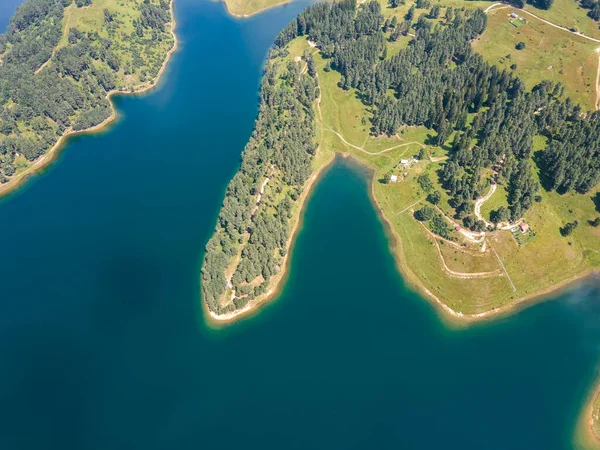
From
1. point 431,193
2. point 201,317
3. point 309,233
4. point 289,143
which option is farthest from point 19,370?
point 431,193

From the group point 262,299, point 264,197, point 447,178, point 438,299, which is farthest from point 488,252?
point 264,197

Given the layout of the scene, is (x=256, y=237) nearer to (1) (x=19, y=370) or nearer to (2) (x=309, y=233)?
(2) (x=309, y=233)

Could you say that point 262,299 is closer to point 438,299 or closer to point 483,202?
point 438,299

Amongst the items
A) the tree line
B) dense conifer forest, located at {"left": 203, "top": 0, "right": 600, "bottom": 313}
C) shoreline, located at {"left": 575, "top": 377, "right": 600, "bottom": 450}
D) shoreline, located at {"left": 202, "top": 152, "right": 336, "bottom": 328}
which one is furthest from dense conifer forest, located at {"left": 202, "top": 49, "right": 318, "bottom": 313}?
shoreline, located at {"left": 575, "top": 377, "right": 600, "bottom": 450}

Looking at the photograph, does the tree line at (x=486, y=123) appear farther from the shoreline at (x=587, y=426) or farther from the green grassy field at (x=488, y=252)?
the shoreline at (x=587, y=426)

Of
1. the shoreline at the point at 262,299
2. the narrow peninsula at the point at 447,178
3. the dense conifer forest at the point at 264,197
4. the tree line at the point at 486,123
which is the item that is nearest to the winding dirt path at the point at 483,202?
the narrow peninsula at the point at 447,178

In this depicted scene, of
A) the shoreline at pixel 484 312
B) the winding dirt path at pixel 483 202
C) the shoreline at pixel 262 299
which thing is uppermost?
the winding dirt path at pixel 483 202
